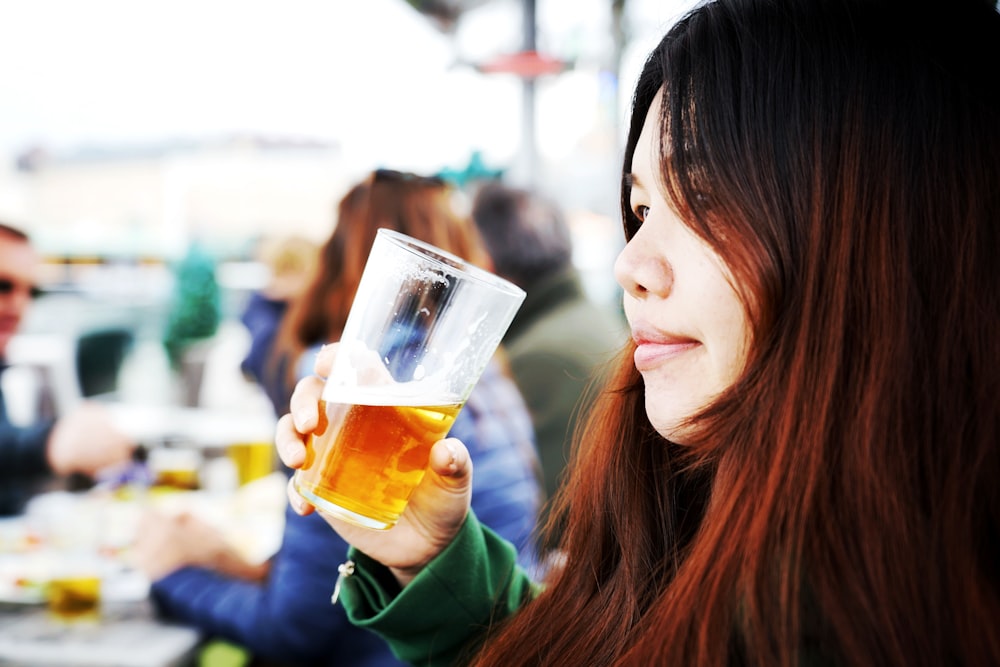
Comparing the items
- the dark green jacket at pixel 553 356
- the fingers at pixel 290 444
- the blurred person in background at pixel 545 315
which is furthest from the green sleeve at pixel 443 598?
the dark green jacket at pixel 553 356

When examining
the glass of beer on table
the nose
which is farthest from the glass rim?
the nose

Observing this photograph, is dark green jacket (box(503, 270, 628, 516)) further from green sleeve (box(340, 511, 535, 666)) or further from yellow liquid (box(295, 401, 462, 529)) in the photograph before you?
yellow liquid (box(295, 401, 462, 529))

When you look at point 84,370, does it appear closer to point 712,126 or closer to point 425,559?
point 425,559

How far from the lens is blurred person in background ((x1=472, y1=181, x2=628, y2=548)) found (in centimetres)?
326

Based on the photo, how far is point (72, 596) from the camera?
199cm

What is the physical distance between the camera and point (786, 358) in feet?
2.66

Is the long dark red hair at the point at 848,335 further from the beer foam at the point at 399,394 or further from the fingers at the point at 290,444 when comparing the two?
the fingers at the point at 290,444

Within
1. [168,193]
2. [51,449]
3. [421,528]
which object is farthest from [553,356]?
[168,193]

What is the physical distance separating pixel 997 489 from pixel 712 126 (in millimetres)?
443

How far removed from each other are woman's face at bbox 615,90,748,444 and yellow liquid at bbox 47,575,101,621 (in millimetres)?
1650

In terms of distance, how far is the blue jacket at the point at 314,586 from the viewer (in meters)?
1.84

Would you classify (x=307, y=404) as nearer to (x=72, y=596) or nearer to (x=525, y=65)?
(x=72, y=596)

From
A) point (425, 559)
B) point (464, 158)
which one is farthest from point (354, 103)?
point (425, 559)

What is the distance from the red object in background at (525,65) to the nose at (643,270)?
3.48m
